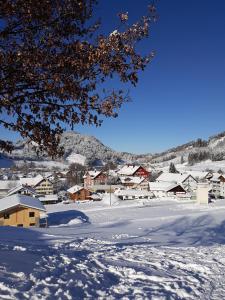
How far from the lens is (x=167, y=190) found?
65000mm

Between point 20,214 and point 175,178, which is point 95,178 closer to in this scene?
point 175,178

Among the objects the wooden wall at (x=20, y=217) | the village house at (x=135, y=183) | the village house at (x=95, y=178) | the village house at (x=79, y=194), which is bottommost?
the wooden wall at (x=20, y=217)

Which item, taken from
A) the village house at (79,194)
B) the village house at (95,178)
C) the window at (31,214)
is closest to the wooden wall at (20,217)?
the window at (31,214)

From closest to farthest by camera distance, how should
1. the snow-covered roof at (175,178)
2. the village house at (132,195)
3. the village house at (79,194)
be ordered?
the village house at (132,195)
the village house at (79,194)
the snow-covered roof at (175,178)

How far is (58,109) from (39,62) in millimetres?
1022

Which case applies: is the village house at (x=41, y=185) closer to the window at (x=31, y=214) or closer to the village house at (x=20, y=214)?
the village house at (x=20, y=214)

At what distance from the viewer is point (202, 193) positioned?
167ft

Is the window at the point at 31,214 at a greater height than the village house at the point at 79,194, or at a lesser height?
lesser

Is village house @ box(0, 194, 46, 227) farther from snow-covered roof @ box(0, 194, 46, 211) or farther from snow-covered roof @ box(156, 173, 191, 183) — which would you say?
snow-covered roof @ box(156, 173, 191, 183)

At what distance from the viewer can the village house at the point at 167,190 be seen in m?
64.4

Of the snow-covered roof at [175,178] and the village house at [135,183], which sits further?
the village house at [135,183]

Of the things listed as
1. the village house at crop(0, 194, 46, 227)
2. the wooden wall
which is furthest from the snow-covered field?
the wooden wall

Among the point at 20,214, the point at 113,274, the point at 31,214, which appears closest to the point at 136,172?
the point at 31,214

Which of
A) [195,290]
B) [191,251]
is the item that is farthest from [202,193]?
[195,290]
